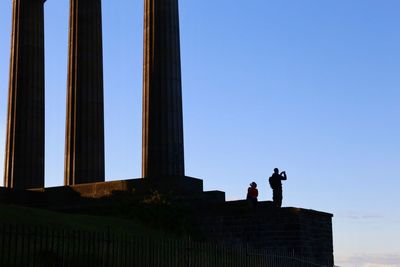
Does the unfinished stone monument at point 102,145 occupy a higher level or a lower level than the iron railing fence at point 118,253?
higher

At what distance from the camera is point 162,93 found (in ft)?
145

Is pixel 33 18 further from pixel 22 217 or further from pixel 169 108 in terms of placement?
pixel 22 217

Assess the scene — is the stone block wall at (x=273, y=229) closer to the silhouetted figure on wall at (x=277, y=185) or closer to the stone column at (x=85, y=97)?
the silhouetted figure on wall at (x=277, y=185)

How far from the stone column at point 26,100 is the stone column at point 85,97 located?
4118mm

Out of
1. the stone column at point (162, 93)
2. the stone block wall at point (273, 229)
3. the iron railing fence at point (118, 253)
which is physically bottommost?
the iron railing fence at point (118, 253)

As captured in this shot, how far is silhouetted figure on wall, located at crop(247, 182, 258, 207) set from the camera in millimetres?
33625

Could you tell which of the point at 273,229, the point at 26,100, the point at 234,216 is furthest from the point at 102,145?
the point at 273,229

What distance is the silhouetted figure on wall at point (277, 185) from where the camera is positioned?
34094 mm

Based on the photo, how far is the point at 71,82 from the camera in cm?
4806

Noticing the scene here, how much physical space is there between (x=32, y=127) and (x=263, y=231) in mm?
22711

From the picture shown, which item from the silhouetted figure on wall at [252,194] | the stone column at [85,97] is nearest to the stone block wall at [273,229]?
the silhouetted figure on wall at [252,194]

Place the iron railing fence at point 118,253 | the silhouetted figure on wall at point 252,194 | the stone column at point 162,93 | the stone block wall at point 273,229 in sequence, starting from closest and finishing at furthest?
the iron railing fence at point 118,253 < the stone block wall at point 273,229 < the silhouetted figure on wall at point 252,194 < the stone column at point 162,93

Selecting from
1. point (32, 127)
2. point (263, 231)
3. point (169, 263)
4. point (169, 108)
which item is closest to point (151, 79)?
point (169, 108)

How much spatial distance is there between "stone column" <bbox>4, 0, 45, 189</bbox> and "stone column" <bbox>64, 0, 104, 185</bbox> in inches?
162
